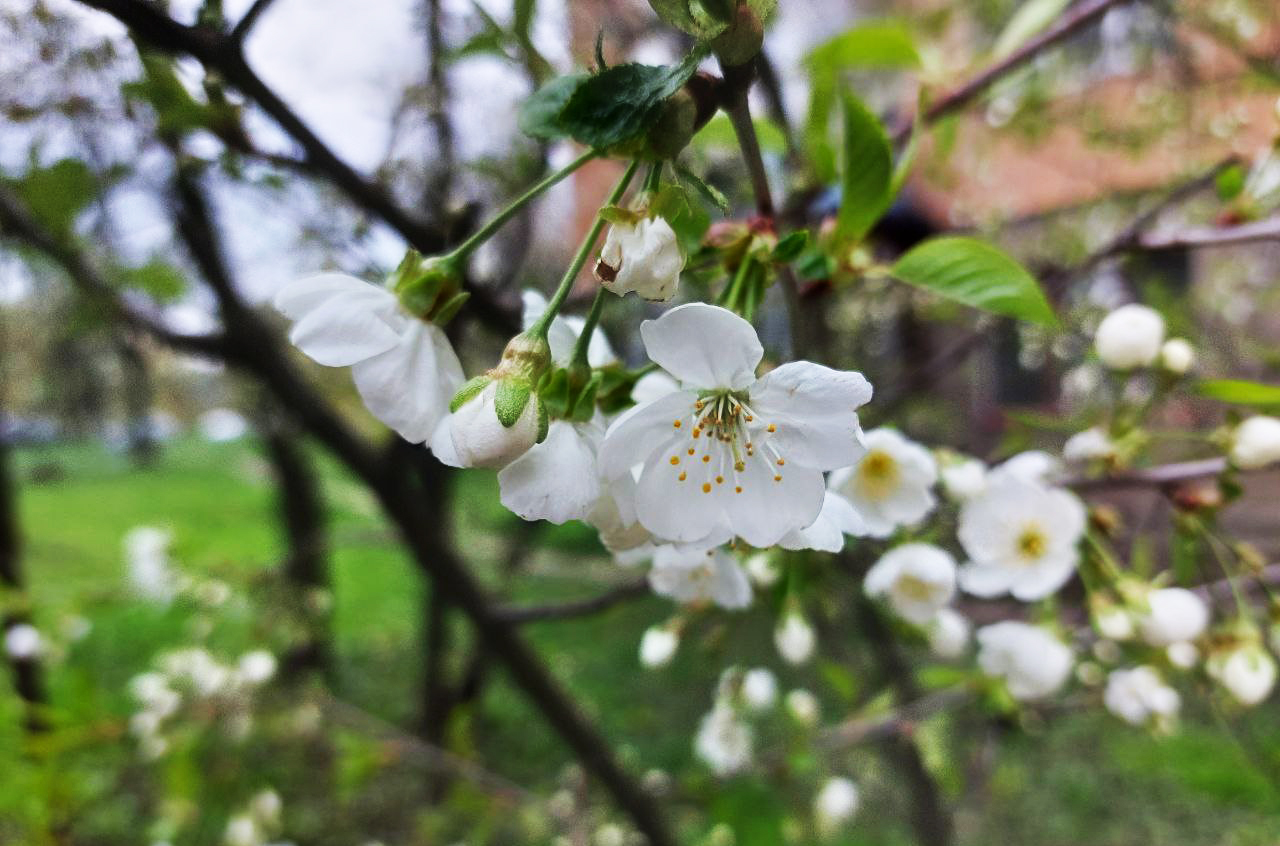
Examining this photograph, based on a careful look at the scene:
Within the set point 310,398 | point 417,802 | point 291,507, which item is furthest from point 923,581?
point 291,507

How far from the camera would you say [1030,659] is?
689mm

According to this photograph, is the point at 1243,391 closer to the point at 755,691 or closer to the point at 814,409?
the point at 814,409

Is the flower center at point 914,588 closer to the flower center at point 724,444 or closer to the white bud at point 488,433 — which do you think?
the flower center at point 724,444

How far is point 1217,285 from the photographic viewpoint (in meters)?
2.63

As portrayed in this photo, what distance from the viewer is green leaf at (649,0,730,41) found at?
0.28 metres

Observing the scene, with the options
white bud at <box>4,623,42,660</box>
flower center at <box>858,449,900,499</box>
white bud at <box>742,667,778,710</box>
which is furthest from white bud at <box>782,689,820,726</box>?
white bud at <box>4,623,42,660</box>

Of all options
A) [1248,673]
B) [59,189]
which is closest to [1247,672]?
[1248,673]

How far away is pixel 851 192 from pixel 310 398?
2.95ft

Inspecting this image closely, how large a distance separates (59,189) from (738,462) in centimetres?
63

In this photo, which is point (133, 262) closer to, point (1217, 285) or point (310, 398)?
point (310, 398)

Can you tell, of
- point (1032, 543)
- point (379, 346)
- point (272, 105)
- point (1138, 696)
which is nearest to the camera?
point (379, 346)

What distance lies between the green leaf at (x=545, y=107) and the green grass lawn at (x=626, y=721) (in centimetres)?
65

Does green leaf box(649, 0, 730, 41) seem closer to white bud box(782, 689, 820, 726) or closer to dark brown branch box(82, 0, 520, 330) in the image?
dark brown branch box(82, 0, 520, 330)

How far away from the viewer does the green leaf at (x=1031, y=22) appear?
0.76m
